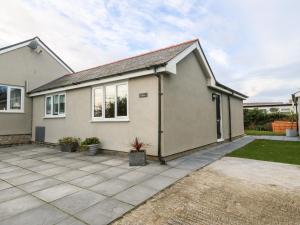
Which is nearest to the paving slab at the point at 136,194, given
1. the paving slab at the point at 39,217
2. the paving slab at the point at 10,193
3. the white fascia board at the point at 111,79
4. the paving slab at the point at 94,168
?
the paving slab at the point at 39,217

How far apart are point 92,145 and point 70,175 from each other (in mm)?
2821

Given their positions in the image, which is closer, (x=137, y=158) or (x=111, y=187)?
(x=111, y=187)

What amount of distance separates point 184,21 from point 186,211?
33.5 ft

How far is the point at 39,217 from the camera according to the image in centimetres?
302

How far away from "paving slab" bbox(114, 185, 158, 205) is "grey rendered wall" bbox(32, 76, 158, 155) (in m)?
2.47

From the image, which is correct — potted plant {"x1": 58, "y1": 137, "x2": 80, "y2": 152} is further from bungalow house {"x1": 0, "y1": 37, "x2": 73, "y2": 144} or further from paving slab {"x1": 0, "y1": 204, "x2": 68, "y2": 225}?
paving slab {"x1": 0, "y1": 204, "x2": 68, "y2": 225}

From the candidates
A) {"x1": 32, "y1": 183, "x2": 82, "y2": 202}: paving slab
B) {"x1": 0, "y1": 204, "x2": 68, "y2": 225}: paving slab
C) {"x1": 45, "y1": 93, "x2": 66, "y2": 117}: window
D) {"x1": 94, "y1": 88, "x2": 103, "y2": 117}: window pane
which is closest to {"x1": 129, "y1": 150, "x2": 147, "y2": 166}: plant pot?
{"x1": 32, "y1": 183, "x2": 82, "y2": 202}: paving slab

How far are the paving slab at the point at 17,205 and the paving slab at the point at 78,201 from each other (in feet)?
1.23

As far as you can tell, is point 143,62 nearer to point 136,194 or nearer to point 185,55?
point 185,55

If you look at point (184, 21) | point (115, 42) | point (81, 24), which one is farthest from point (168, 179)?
point (115, 42)

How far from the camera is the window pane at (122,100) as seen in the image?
25.2 ft

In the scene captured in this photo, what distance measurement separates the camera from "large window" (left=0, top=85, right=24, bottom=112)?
11.4m

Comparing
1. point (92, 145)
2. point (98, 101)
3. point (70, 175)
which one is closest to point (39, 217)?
point (70, 175)

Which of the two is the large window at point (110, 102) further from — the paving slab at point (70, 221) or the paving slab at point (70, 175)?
the paving slab at point (70, 221)
